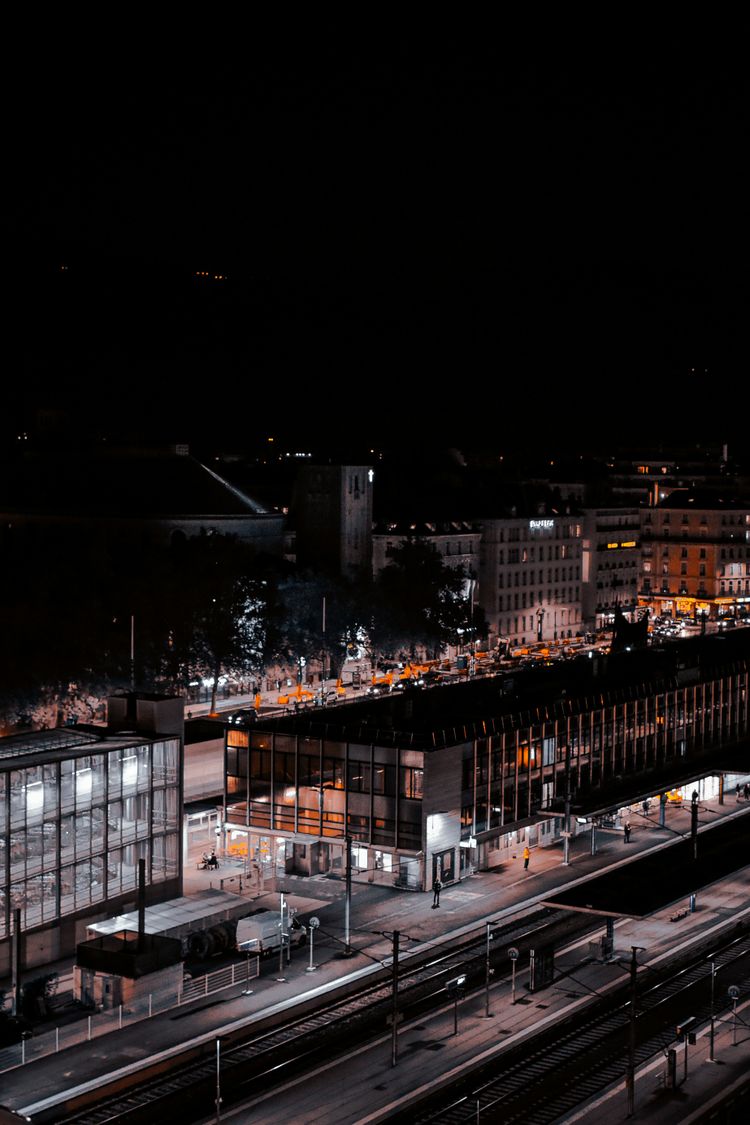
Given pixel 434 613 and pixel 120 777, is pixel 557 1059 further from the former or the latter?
pixel 434 613

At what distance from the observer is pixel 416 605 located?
436ft

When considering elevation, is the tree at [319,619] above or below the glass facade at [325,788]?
above

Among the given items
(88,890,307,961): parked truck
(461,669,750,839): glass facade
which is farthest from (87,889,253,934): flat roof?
(461,669,750,839): glass facade

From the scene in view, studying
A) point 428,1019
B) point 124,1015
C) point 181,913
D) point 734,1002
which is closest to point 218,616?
point 181,913

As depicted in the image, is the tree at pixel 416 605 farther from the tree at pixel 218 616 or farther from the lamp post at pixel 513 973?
the lamp post at pixel 513 973

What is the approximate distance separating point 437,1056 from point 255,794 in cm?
2188

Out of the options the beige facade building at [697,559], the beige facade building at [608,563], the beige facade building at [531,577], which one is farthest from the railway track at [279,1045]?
the beige facade building at [697,559]

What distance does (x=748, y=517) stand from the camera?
7328 inches

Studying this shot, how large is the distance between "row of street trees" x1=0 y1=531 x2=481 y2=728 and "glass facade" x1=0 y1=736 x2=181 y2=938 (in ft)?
125

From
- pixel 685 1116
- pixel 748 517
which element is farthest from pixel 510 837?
pixel 748 517

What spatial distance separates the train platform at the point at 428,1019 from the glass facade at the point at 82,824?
5.48 m

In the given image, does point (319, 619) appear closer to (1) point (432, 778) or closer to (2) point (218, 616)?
(2) point (218, 616)

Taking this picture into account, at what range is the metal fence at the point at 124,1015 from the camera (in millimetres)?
44406

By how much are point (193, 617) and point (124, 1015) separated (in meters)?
65.5
